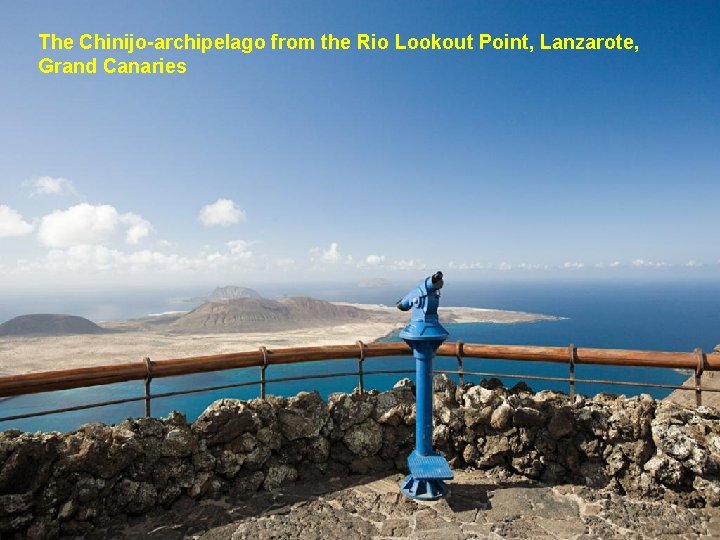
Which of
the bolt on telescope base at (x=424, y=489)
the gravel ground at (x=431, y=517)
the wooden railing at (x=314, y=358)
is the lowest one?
the gravel ground at (x=431, y=517)

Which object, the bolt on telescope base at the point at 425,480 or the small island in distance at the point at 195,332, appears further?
the small island in distance at the point at 195,332

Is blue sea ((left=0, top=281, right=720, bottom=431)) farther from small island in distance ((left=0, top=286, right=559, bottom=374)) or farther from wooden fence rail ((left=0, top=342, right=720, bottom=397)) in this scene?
wooden fence rail ((left=0, top=342, right=720, bottom=397))

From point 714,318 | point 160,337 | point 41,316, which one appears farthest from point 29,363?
point 714,318

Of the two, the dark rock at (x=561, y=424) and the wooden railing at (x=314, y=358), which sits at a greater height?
the wooden railing at (x=314, y=358)

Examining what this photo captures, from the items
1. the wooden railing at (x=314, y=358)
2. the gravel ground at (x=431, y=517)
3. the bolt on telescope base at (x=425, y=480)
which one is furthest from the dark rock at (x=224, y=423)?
the bolt on telescope base at (x=425, y=480)

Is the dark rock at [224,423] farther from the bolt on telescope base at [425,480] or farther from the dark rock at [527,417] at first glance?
the dark rock at [527,417]

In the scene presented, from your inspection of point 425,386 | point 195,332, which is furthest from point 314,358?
point 195,332

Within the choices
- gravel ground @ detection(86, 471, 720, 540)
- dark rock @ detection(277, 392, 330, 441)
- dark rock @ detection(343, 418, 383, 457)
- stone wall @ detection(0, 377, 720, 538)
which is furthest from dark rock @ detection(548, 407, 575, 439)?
dark rock @ detection(277, 392, 330, 441)

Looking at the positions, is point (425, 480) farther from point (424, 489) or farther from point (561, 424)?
point (561, 424)
